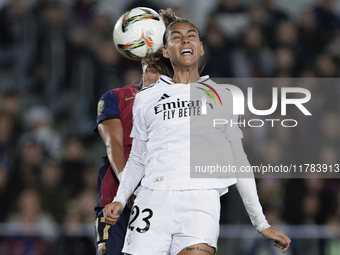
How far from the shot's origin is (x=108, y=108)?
3.75 meters

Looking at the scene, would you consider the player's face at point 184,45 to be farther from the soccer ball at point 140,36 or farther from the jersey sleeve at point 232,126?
the soccer ball at point 140,36

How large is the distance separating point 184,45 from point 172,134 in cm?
55

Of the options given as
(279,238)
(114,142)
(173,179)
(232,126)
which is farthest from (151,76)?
(279,238)

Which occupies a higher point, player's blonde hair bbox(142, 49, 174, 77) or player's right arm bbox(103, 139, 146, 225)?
player's blonde hair bbox(142, 49, 174, 77)

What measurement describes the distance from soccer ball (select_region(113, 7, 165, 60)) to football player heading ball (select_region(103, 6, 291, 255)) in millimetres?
752

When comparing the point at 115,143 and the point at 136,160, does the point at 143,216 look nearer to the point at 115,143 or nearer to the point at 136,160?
the point at 136,160

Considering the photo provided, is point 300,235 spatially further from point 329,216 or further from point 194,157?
point 194,157

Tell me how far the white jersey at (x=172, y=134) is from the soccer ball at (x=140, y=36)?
80cm

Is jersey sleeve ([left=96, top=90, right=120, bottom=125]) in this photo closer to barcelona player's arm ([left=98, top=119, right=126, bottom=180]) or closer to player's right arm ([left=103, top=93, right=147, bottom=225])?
barcelona player's arm ([left=98, top=119, right=126, bottom=180])

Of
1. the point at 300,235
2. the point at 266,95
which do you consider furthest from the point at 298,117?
the point at 300,235

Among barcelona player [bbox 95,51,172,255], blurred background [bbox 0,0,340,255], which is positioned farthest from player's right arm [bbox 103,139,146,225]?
blurred background [bbox 0,0,340,255]

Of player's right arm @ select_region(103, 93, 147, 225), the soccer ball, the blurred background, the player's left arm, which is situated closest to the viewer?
the player's left arm

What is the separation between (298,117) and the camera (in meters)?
7.00

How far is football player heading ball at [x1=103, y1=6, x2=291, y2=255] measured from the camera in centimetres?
278
